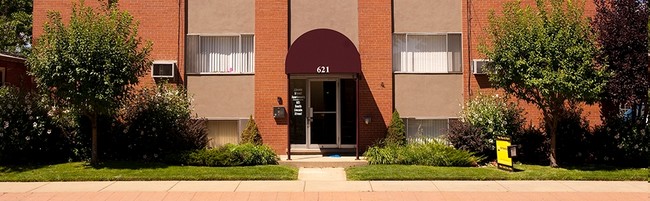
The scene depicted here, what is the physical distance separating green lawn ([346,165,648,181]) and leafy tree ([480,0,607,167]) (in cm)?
128

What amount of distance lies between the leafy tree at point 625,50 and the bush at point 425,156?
3607 mm

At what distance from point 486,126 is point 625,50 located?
3664 mm

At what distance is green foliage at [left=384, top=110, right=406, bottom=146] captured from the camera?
1476cm

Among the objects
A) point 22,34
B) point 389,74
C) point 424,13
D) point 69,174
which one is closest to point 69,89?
point 69,174

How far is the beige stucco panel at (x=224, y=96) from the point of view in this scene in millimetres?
15508

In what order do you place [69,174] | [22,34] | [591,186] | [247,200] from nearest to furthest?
[247,200]
[591,186]
[69,174]
[22,34]

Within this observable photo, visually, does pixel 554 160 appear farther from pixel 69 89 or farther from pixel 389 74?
pixel 69 89

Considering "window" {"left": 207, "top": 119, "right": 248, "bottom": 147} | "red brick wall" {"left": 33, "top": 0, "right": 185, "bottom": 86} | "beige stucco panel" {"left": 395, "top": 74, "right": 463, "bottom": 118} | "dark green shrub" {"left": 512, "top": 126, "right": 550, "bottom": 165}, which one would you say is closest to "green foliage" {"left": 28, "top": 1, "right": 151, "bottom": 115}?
"red brick wall" {"left": 33, "top": 0, "right": 185, "bottom": 86}

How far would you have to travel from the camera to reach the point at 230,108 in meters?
15.5

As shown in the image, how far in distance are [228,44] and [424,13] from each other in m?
5.82

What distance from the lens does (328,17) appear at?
1562cm

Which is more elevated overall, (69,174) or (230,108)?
(230,108)

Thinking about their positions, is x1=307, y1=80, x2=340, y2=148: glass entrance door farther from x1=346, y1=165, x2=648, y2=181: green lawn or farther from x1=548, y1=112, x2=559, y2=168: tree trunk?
x1=548, y1=112, x2=559, y2=168: tree trunk

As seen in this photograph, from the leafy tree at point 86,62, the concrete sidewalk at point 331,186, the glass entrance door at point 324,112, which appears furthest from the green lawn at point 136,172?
the glass entrance door at point 324,112
